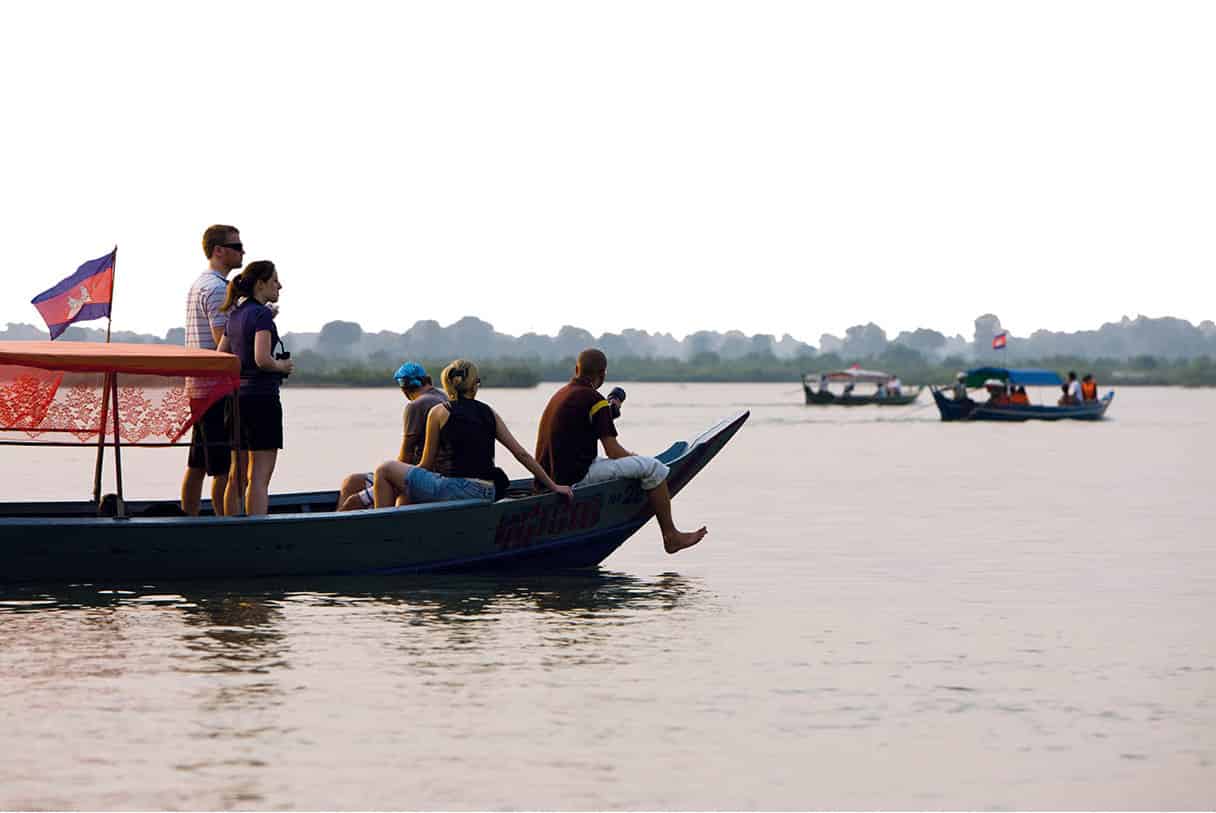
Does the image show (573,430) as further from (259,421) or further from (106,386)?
(106,386)

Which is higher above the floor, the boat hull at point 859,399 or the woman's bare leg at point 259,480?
the woman's bare leg at point 259,480

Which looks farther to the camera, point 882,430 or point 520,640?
point 882,430

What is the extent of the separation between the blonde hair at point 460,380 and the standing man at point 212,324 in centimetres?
158

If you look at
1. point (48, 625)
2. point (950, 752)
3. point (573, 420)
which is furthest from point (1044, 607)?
point (48, 625)

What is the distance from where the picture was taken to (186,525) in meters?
13.9

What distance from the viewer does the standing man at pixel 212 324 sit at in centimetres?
1385

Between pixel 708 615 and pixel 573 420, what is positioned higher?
pixel 573 420

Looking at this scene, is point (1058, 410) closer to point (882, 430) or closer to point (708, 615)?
point (882, 430)

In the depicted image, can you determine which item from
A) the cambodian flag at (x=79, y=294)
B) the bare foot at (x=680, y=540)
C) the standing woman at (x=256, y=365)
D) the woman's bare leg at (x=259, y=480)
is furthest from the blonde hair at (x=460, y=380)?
the cambodian flag at (x=79, y=294)

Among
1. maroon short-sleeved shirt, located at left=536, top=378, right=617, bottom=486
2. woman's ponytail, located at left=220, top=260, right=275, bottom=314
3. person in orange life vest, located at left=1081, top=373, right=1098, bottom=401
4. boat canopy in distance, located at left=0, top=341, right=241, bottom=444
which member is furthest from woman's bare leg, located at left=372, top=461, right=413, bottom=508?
person in orange life vest, located at left=1081, top=373, right=1098, bottom=401

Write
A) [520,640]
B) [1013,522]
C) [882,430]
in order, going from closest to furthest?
[520,640] < [1013,522] < [882,430]

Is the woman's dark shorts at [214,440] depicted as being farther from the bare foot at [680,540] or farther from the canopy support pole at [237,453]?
the bare foot at [680,540]

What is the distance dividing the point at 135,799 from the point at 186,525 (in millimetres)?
6674

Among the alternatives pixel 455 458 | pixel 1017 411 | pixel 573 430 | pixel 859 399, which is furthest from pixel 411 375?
pixel 859 399
